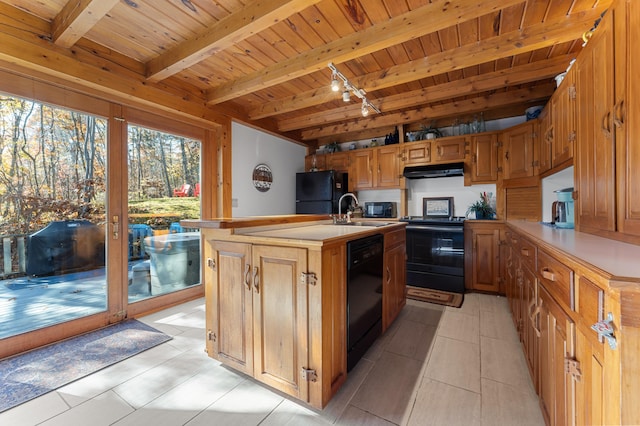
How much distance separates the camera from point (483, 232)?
134 inches

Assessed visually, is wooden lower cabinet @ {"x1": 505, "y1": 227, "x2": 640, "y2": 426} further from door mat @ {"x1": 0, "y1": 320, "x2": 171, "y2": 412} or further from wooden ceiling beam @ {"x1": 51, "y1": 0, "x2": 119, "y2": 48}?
wooden ceiling beam @ {"x1": 51, "y1": 0, "x2": 119, "y2": 48}

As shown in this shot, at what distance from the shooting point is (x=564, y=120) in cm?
211

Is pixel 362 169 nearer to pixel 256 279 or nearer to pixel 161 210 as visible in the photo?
pixel 161 210

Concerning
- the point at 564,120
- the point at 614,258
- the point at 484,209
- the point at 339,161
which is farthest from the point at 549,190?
the point at 339,161

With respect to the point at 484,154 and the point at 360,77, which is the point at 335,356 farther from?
the point at 484,154

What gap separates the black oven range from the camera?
3426 millimetres

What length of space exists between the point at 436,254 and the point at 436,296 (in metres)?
0.57

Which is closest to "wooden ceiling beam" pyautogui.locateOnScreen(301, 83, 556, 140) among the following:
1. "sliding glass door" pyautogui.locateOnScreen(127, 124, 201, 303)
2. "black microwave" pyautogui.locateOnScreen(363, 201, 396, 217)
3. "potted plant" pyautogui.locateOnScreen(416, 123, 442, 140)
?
"potted plant" pyautogui.locateOnScreen(416, 123, 442, 140)

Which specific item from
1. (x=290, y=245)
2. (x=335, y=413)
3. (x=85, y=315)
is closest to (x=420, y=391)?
(x=335, y=413)

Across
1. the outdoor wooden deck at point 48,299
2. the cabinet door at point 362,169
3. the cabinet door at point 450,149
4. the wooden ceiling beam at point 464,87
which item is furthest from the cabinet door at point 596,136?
the outdoor wooden deck at point 48,299

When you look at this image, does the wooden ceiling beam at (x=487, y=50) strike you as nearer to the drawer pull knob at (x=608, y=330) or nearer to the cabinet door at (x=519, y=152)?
the cabinet door at (x=519, y=152)

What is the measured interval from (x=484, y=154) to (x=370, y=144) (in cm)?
185

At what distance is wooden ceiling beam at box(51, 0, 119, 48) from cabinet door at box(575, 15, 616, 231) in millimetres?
2964

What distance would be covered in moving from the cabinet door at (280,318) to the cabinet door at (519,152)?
10.9 ft
